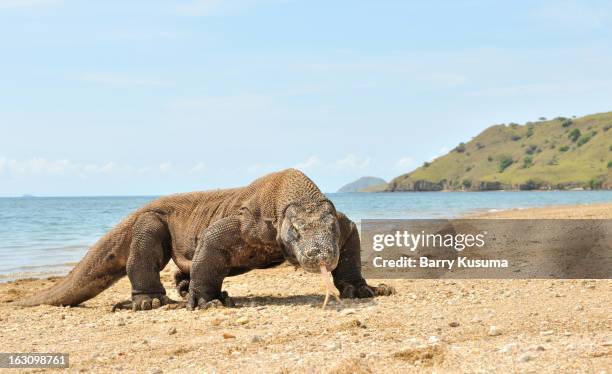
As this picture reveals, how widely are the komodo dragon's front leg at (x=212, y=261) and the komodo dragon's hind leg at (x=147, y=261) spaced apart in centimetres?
102

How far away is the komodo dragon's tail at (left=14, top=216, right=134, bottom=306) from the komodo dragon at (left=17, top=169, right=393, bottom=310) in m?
0.02

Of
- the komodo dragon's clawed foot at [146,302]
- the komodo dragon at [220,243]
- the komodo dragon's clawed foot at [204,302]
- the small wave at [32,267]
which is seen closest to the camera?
the komodo dragon at [220,243]

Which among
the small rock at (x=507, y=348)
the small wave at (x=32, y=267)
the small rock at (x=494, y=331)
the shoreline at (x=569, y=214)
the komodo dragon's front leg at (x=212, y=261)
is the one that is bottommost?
the shoreline at (x=569, y=214)

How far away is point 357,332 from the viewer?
7883 millimetres

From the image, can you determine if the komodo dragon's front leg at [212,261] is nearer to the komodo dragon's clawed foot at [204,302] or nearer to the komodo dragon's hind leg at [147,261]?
the komodo dragon's clawed foot at [204,302]

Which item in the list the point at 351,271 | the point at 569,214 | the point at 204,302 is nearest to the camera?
the point at 204,302

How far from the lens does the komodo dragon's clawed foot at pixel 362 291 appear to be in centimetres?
1066

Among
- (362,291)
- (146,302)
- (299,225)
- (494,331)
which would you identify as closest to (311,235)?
(299,225)

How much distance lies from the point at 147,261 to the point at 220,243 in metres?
1.82

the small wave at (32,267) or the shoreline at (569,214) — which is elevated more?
the small wave at (32,267)

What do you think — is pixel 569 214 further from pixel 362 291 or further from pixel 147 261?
pixel 147 261

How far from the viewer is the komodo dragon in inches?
388

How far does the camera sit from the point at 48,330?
9648 millimetres

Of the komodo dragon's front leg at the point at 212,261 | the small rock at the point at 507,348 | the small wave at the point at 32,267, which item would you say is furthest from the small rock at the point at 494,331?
the small wave at the point at 32,267
